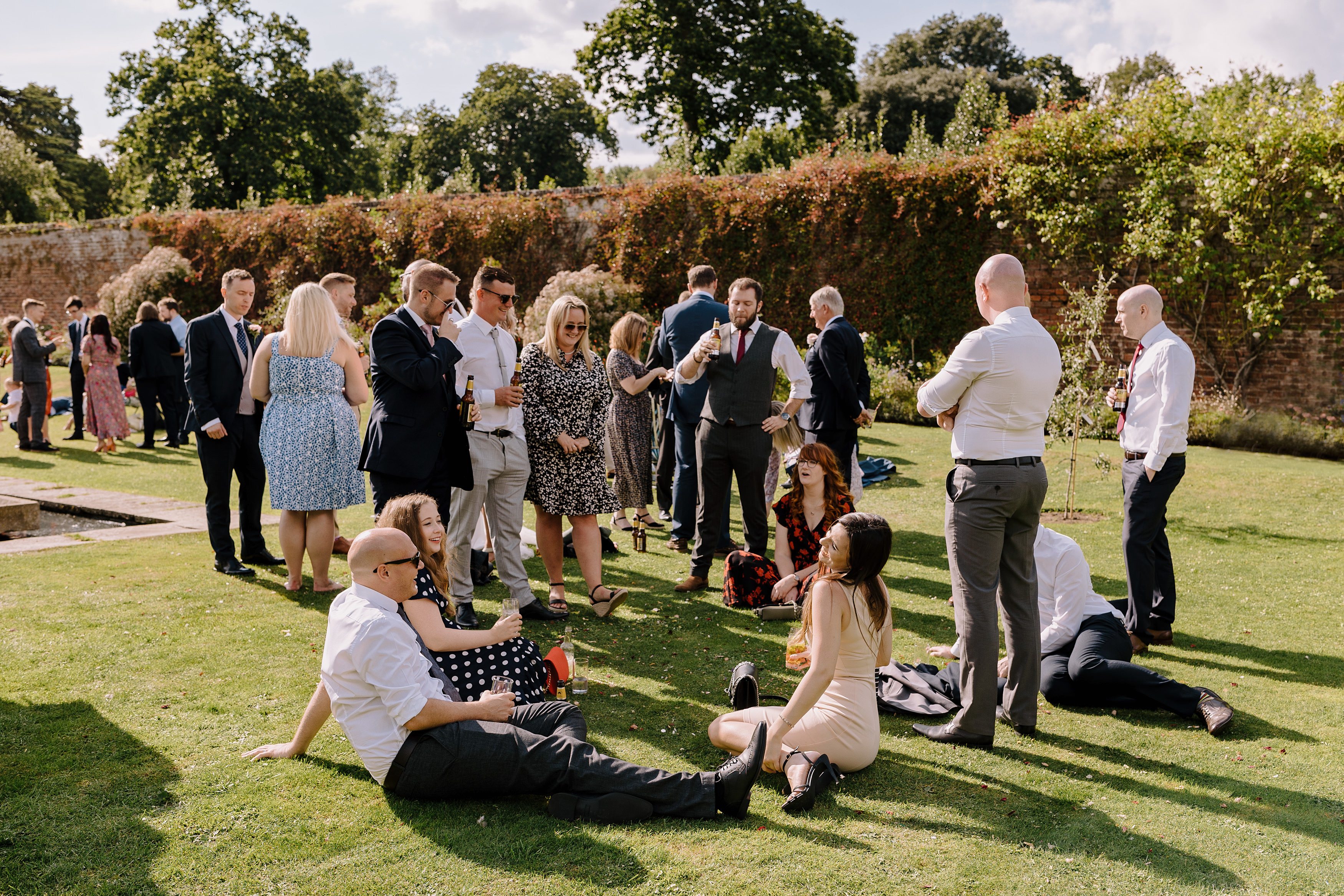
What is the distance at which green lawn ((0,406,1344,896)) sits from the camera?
300 centimetres

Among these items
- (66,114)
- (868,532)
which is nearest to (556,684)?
(868,532)

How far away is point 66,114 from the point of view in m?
50.4

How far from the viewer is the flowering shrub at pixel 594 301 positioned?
45.9 feet

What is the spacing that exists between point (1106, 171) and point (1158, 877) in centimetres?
1390

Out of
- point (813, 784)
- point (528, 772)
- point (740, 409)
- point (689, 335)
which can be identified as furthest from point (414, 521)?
point (689, 335)

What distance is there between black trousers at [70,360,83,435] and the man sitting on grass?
13.7m

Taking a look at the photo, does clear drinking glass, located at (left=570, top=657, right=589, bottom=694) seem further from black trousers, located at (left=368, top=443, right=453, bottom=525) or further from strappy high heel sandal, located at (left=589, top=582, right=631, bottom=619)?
black trousers, located at (left=368, top=443, right=453, bottom=525)

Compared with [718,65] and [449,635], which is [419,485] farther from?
[718,65]

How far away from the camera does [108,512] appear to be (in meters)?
8.98

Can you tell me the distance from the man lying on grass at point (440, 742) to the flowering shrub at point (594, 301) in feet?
34.8

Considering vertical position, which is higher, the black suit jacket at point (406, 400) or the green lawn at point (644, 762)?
the black suit jacket at point (406, 400)

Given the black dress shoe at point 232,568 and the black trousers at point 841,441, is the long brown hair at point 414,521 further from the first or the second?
the black trousers at point 841,441

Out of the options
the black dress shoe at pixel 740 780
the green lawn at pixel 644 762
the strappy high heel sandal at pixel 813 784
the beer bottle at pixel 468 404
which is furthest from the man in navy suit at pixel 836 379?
the black dress shoe at pixel 740 780

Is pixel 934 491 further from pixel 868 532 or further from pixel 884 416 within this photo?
pixel 868 532
